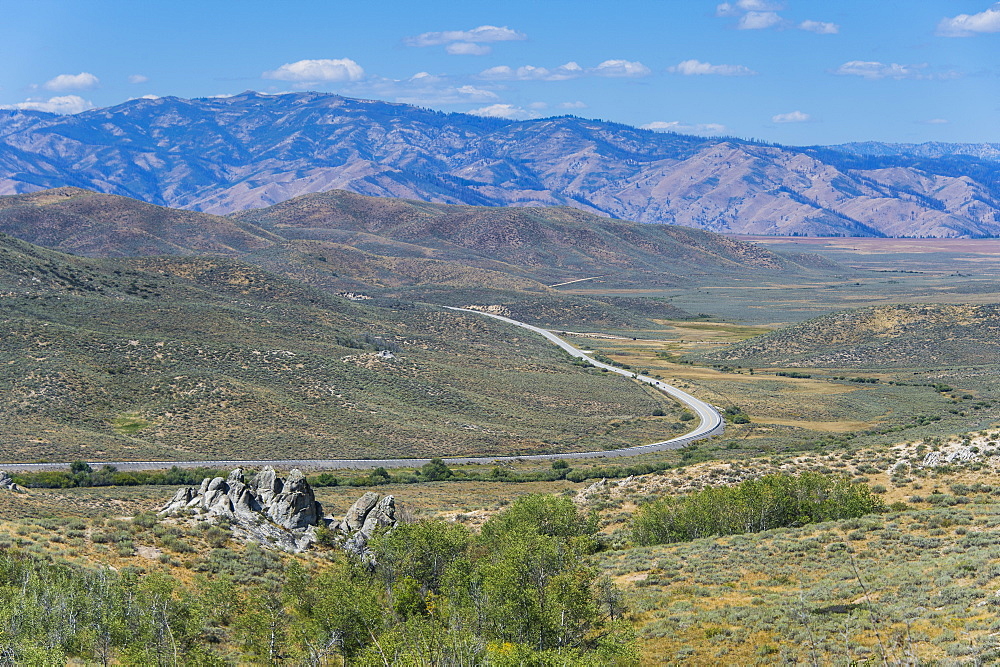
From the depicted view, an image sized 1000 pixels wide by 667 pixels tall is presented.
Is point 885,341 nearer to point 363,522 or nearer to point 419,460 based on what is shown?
point 419,460

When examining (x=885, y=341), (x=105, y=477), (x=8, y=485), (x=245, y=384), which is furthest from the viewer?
(x=885, y=341)

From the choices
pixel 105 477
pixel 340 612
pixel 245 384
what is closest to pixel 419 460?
pixel 245 384

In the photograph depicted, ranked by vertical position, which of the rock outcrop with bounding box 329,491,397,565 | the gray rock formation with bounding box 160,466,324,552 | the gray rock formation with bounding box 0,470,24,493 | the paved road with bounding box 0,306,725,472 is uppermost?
the gray rock formation with bounding box 0,470,24,493

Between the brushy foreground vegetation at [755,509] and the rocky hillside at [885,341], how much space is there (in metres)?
106

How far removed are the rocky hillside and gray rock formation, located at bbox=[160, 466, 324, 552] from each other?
387 feet

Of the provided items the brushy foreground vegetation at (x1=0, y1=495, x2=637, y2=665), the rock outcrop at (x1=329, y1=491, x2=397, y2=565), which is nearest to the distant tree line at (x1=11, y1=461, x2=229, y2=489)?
the rock outcrop at (x1=329, y1=491, x2=397, y2=565)

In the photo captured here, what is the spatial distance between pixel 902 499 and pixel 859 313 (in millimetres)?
129996

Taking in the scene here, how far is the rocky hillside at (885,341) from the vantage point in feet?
488

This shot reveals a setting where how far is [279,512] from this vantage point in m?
48.8

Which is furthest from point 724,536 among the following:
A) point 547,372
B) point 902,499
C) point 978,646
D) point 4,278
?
point 4,278

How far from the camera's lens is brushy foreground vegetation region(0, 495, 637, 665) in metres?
25.4

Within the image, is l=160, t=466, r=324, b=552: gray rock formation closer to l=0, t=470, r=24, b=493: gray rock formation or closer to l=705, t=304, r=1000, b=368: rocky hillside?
l=0, t=470, r=24, b=493: gray rock formation

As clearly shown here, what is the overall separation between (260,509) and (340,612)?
69.4 feet

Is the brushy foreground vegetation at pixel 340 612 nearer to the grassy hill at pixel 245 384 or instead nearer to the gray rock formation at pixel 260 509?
the gray rock formation at pixel 260 509
